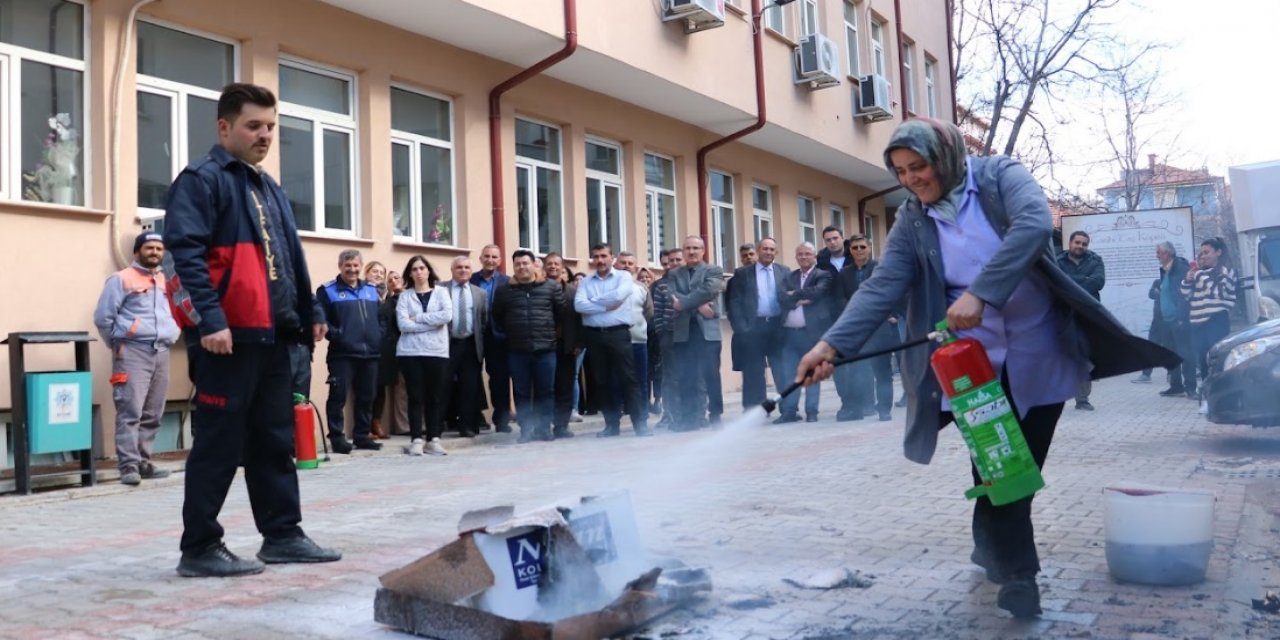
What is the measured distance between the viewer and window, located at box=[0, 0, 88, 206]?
33.5 ft

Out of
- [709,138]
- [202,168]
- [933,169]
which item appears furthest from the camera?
[709,138]

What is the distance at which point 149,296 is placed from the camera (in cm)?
966

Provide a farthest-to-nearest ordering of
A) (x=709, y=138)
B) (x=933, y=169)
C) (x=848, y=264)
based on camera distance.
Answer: (x=709, y=138)
(x=848, y=264)
(x=933, y=169)

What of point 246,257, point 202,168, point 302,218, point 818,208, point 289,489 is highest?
point 818,208

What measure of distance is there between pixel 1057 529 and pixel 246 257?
14.0 ft

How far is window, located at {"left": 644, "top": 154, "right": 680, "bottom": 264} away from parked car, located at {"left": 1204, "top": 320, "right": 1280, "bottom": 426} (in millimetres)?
10682

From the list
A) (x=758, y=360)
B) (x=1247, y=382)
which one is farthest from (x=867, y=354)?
(x=758, y=360)

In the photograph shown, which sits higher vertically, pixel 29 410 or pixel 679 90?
pixel 679 90

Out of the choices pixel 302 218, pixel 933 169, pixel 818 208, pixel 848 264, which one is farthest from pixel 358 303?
pixel 818 208

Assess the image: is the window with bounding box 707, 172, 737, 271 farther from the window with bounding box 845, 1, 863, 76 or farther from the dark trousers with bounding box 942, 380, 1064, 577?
the dark trousers with bounding box 942, 380, 1064, 577

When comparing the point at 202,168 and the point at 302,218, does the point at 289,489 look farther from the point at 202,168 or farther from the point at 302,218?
the point at 302,218

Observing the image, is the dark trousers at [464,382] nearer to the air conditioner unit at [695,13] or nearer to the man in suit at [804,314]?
the man in suit at [804,314]

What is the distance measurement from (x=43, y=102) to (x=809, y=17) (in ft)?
55.3

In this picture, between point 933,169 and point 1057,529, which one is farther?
point 1057,529
